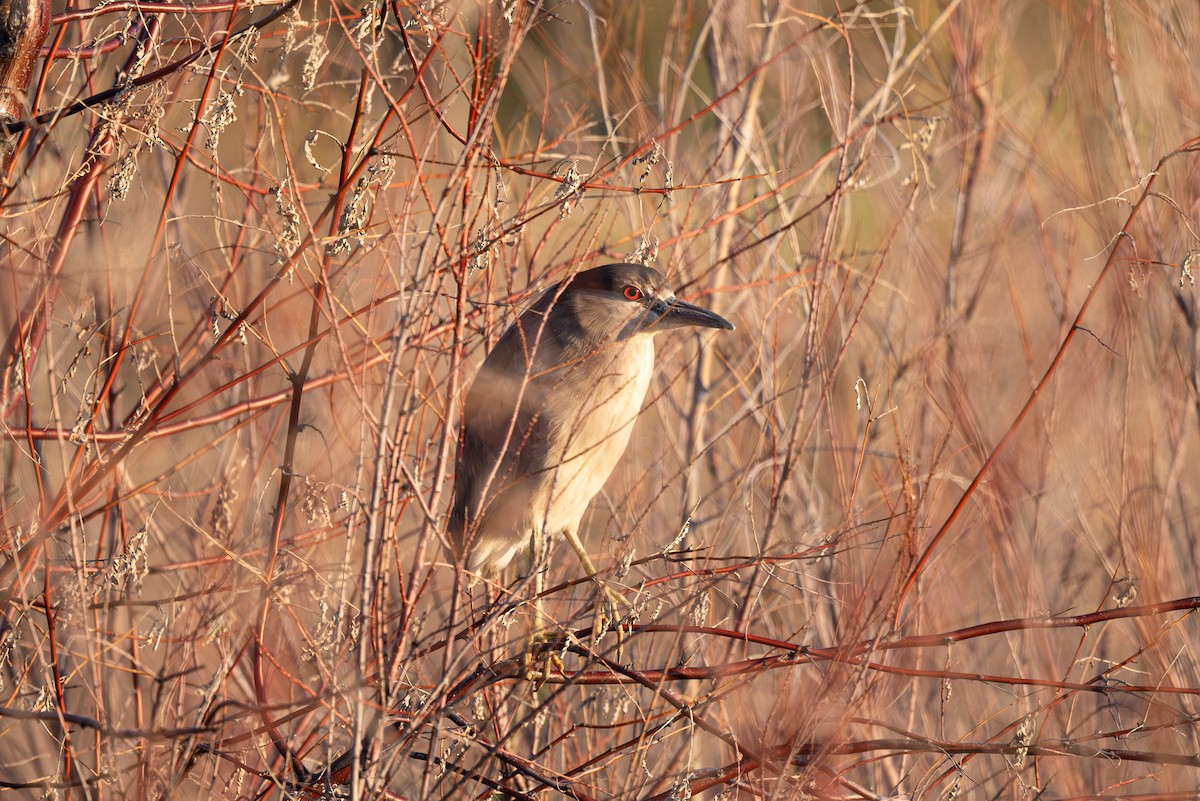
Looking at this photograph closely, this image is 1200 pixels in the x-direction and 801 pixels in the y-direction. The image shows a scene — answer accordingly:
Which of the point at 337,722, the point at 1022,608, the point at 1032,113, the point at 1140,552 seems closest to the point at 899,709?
the point at 1022,608

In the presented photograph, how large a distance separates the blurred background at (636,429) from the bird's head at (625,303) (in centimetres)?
19

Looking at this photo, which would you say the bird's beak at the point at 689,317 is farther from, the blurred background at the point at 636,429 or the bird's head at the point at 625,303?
the blurred background at the point at 636,429

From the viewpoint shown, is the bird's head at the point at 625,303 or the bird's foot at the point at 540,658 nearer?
the bird's foot at the point at 540,658

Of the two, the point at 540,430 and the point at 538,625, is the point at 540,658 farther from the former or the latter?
the point at 540,430

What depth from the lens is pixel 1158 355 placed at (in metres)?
4.51

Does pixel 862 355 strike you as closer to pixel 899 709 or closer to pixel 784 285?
pixel 784 285

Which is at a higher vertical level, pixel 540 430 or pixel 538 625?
pixel 540 430

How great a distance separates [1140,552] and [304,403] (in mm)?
3706

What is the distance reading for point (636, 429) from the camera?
4.98m

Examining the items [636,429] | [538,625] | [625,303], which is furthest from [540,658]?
[636,429]

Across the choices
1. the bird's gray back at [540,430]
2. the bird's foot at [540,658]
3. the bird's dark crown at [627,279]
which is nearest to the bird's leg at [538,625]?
the bird's foot at [540,658]

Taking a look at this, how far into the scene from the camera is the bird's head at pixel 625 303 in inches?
158

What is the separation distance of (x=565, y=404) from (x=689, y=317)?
0.56m

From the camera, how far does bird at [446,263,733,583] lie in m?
3.88
